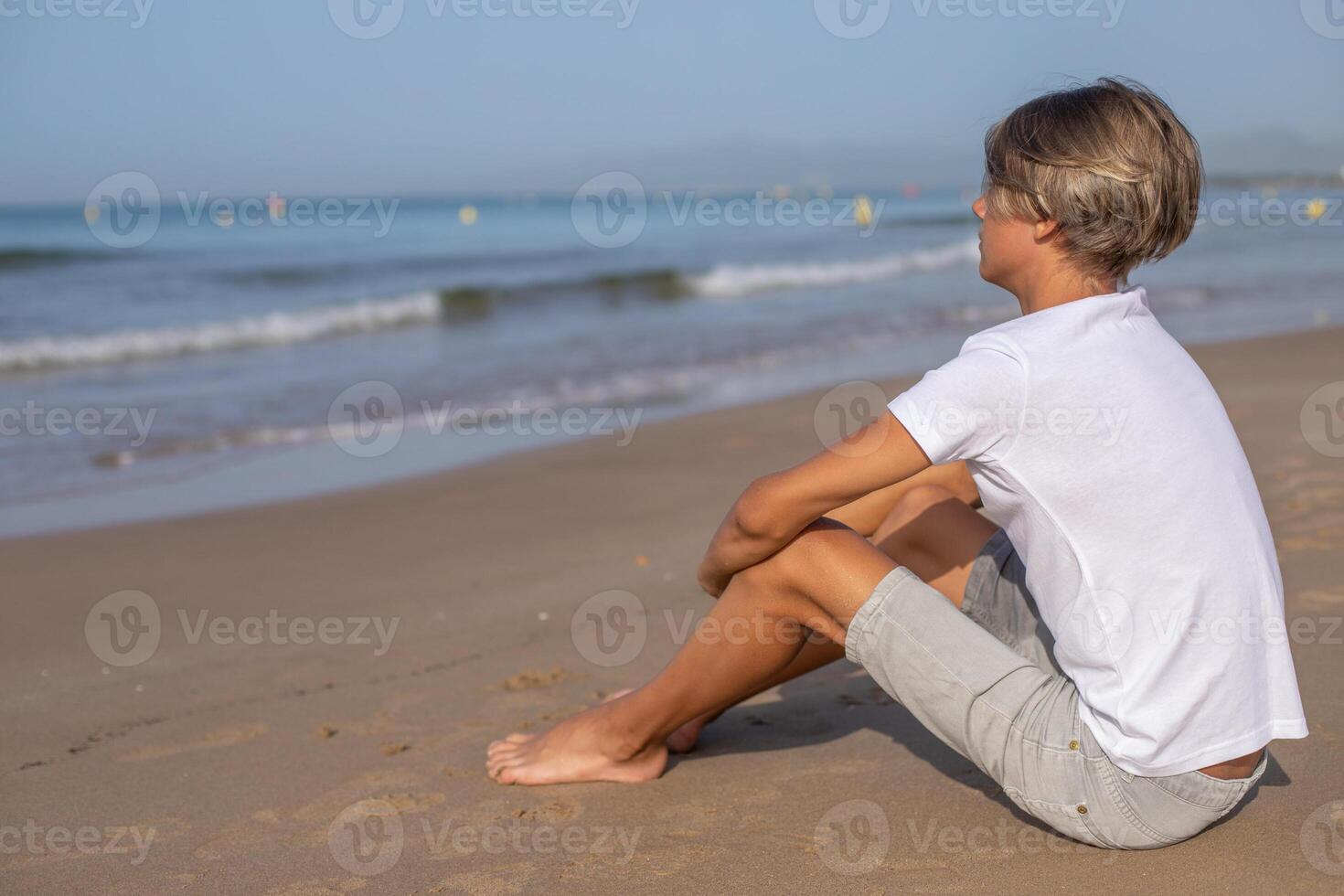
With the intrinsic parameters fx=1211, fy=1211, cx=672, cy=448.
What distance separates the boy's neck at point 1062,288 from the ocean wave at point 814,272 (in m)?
14.9

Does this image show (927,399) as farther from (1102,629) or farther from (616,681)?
(616,681)

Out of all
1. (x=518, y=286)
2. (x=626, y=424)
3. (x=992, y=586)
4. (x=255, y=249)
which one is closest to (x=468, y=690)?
(x=992, y=586)

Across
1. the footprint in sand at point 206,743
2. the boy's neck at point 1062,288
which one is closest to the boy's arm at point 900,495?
the boy's neck at point 1062,288

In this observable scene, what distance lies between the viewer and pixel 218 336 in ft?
38.6

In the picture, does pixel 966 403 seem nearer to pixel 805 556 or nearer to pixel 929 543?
pixel 805 556

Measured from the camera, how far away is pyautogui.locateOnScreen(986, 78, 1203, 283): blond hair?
1.80 m

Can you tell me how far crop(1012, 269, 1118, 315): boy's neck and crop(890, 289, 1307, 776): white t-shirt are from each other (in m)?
0.06

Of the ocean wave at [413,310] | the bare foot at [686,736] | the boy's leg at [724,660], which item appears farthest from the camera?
the ocean wave at [413,310]

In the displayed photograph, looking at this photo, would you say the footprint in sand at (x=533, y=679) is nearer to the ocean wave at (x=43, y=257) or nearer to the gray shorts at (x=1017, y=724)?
the gray shorts at (x=1017, y=724)

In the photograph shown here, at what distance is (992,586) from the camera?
89.0 inches

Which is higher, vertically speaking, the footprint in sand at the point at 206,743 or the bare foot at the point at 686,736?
the footprint in sand at the point at 206,743

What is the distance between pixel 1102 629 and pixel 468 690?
1894mm

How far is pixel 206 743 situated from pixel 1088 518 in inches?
85.5

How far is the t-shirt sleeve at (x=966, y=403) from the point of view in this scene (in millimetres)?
1735
